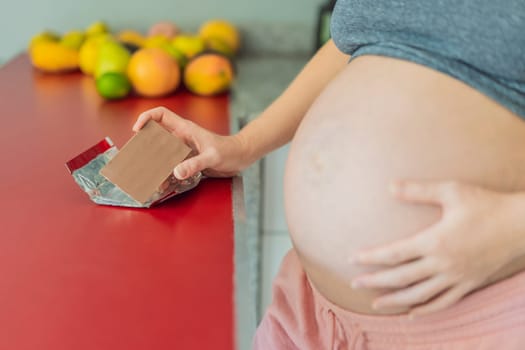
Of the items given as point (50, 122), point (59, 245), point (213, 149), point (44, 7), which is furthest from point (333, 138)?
point (44, 7)

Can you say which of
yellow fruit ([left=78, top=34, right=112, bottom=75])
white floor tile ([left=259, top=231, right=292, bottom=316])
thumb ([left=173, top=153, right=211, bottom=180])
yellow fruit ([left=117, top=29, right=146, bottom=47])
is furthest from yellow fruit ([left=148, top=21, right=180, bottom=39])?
thumb ([left=173, top=153, right=211, bottom=180])

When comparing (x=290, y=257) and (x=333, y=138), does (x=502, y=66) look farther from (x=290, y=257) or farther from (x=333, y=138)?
(x=290, y=257)

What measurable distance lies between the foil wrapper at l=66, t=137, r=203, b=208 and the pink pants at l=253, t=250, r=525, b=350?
17 cm

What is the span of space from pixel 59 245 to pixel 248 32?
0.97 metres

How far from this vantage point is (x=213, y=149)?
66 centimetres

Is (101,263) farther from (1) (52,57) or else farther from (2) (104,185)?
(1) (52,57)

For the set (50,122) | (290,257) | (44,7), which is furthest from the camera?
(44,7)

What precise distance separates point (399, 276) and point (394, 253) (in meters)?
0.02

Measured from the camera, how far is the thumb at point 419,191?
0.49 metres

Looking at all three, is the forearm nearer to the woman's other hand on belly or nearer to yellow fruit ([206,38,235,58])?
the woman's other hand on belly

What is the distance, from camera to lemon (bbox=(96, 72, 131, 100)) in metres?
1.03

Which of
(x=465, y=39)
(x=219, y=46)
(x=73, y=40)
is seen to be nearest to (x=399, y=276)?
(x=465, y=39)

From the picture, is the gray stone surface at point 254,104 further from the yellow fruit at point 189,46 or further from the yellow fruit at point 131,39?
the yellow fruit at point 131,39

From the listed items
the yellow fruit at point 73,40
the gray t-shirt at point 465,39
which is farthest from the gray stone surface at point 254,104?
the yellow fruit at point 73,40
